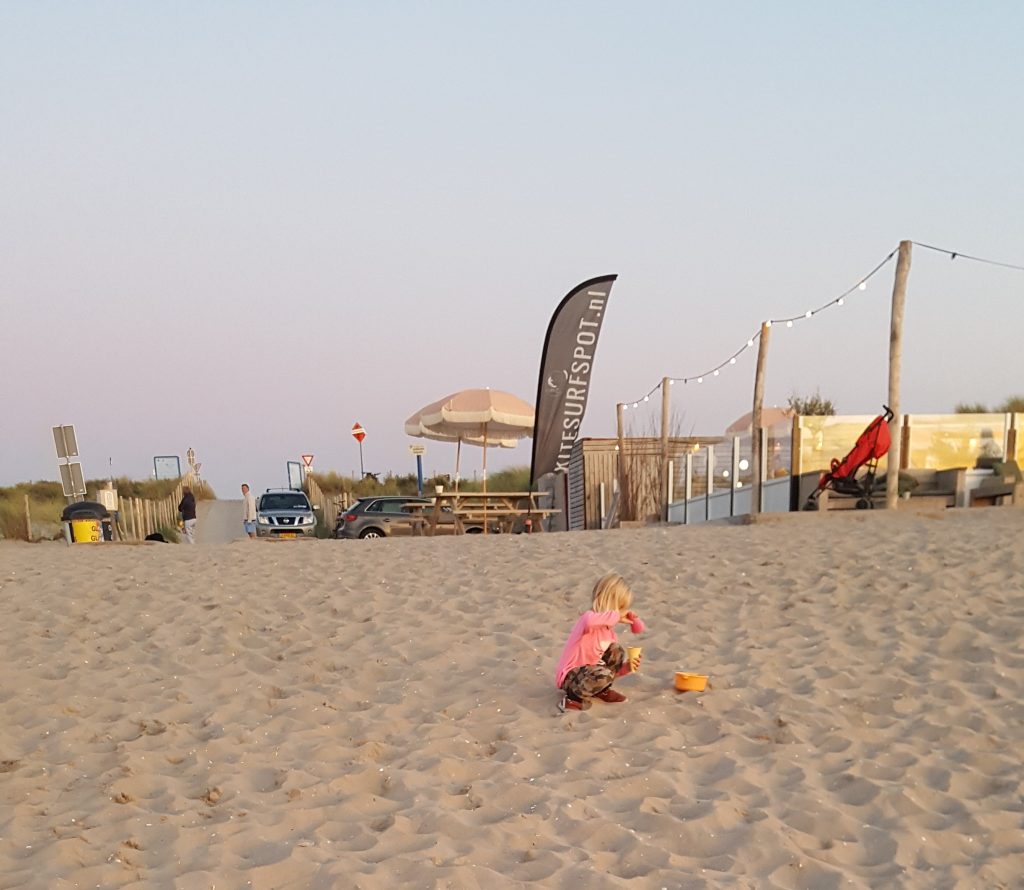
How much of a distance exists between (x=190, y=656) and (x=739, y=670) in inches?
153

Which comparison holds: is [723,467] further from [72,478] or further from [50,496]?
[50,496]

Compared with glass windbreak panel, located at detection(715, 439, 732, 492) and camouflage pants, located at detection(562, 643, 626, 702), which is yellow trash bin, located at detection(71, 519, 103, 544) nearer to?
glass windbreak panel, located at detection(715, 439, 732, 492)

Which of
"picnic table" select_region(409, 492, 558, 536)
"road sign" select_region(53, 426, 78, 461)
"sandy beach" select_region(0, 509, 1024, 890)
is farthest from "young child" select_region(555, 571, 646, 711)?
"road sign" select_region(53, 426, 78, 461)

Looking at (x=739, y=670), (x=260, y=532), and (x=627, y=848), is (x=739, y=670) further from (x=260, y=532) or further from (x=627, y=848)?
(x=260, y=532)

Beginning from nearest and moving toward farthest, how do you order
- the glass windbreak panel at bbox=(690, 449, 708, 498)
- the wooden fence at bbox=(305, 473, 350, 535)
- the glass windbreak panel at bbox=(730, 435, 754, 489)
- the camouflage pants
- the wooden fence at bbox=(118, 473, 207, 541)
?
the camouflage pants, the glass windbreak panel at bbox=(730, 435, 754, 489), the glass windbreak panel at bbox=(690, 449, 708, 498), the wooden fence at bbox=(118, 473, 207, 541), the wooden fence at bbox=(305, 473, 350, 535)

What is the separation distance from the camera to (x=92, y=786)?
4.93m

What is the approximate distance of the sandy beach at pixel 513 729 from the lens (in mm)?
3953

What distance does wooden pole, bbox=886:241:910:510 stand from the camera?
13.0 metres

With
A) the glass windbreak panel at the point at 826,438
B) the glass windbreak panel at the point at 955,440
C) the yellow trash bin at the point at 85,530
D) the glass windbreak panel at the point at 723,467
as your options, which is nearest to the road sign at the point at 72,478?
the yellow trash bin at the point at 85,530

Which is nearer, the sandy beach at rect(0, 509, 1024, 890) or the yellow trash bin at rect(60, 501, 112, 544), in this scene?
the sandy beach at rect(0, 509, 1024, 890)

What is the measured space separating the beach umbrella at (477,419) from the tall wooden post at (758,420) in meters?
4.54

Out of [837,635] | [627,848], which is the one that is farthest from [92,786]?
[837,635]

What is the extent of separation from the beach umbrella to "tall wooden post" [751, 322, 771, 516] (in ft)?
14.9

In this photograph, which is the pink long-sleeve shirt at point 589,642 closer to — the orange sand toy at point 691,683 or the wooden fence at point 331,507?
the orange sand toy at point 691,683
